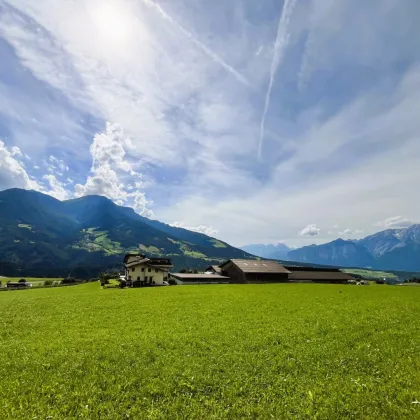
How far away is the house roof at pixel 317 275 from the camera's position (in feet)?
Result: 328

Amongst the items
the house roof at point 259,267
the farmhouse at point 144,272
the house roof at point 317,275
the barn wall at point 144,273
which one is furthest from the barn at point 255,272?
the barn wall at point 144,273

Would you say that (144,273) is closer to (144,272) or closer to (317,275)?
(144,272)

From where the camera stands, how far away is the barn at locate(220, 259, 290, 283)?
86.5 metres

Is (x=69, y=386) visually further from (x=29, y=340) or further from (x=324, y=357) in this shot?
(x=324, y=357)

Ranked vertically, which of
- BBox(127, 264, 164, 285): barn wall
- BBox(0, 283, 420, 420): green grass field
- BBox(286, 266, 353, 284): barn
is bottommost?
BBox(0, 283, 420, 420): green grass field

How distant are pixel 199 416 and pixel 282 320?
1463 cm

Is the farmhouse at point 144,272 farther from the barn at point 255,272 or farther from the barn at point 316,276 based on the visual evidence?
the barn at point 316,276

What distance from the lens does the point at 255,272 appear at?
86.6 m

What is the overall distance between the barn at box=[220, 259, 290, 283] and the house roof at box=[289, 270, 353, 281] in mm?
8595

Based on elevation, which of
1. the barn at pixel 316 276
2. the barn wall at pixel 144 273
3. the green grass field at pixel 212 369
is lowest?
the green grass field at pixel 212 369

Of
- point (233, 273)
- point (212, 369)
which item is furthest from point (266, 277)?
point (212, 369)

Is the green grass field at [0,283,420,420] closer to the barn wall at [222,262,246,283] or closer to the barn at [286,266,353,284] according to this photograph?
the barn wall at [222,262,246,283]

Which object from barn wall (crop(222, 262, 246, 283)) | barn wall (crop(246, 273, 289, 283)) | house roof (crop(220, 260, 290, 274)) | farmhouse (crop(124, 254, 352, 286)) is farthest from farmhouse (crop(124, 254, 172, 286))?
barn wall (crop(246, 273, 289, 283))

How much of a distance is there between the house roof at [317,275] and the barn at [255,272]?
8.59 metres
